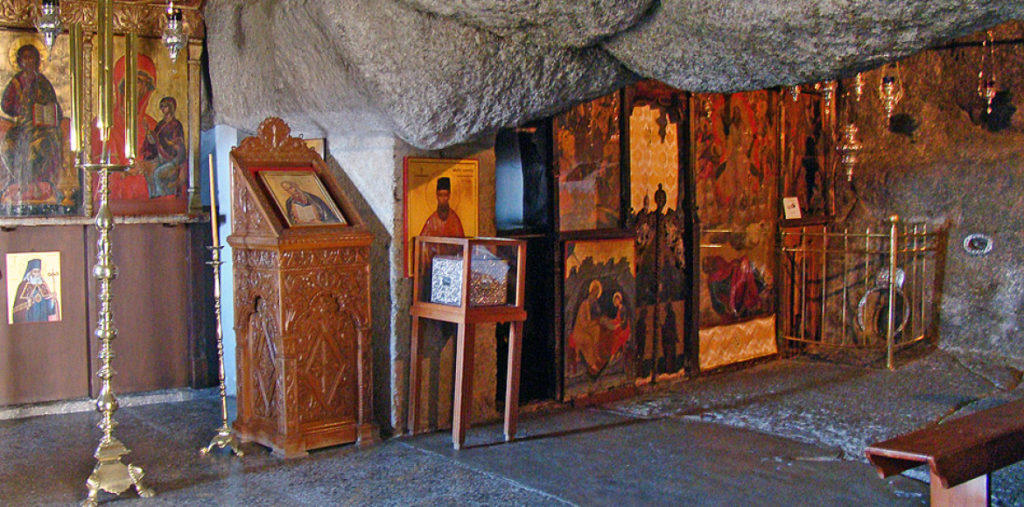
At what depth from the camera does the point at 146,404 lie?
5.64 metres

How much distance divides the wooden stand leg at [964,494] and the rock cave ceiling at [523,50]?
1.50 metres

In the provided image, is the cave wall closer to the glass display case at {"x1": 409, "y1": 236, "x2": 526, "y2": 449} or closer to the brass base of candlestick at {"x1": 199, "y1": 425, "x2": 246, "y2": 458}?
the glass display case at {"x1": 409, "y1": 236, "x2": 526, "y2": 449}

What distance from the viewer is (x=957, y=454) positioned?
3047 millimetres

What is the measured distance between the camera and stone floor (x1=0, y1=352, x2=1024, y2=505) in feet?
Answer: 12.7

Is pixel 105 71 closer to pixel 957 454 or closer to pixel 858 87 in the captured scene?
pixel 957 454

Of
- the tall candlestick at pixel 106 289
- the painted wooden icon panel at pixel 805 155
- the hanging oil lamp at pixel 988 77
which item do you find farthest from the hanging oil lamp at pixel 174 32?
the hanging oil lamp at pixel 988 77

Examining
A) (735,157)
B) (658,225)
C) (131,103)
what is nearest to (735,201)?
(735,157)

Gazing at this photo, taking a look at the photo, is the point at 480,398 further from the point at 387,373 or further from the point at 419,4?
the point at 419,4

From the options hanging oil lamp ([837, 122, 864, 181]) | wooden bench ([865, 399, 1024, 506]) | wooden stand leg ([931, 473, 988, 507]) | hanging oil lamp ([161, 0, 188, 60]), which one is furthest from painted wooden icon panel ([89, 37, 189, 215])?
hanging oil lamp ([837, 122, 864, 181])

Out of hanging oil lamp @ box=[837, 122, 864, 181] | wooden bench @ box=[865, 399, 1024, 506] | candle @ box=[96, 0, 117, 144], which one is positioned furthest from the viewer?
hanging oil lamp @ box=[837, 122, 864, 181]

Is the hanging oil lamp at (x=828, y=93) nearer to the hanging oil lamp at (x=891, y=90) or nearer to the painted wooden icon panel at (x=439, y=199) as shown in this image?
the hanging oil lamp at (x=891, y=90)

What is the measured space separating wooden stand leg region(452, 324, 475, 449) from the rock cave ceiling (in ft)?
3.14

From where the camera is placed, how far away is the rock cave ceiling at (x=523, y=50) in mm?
3170

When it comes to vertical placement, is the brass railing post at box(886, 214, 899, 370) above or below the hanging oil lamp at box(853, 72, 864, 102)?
below
